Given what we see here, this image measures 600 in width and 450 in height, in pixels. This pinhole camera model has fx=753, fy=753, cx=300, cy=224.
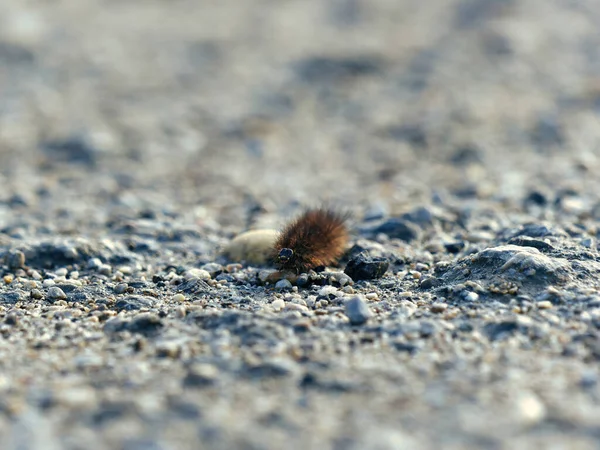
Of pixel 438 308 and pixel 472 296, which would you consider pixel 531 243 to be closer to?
pixel 472 296

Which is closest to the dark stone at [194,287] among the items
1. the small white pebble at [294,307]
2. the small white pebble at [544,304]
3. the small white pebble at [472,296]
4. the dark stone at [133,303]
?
the dark stone at [133,303]

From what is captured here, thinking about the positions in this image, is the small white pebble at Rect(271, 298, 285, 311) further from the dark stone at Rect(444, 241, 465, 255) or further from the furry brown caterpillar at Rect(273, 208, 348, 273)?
the dark stone at Rect(444, 241, 465, 255)

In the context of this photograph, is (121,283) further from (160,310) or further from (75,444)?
(75,444)

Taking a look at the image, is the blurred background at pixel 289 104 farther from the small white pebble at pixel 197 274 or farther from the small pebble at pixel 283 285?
the small pebble at pixel 283 285

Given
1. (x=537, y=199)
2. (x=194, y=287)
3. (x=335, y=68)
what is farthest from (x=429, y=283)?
(x=335, y=68)

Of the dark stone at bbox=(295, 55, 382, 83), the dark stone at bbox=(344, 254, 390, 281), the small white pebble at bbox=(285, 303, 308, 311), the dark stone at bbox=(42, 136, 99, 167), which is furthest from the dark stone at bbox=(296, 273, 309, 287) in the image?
the dark stone at bbox=(295, 55, 382, 83)

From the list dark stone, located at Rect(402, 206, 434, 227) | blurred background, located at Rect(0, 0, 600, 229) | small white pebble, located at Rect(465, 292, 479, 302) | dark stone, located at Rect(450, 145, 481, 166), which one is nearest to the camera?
small white pebble, located at Rect(465, 292, 479, 302)
